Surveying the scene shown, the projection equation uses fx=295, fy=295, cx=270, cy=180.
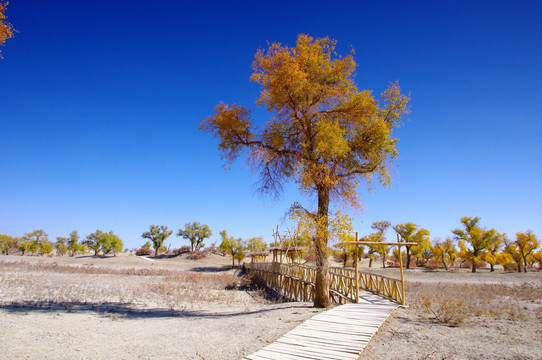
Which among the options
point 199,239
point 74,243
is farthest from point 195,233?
point 74,243

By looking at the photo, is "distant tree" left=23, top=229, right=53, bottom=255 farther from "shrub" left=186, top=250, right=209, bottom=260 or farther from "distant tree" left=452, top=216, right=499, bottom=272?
"distant tree" left=452, top=216, right=499, bottom=272

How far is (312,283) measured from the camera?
18.8 meters

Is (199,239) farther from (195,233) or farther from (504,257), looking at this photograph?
(504,257)

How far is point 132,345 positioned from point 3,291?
1418 centimetres

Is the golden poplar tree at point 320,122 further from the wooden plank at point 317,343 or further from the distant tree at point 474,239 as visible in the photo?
the distant tree at point 474,239

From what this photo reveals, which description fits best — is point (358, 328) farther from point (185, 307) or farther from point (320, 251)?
point (185, 307)

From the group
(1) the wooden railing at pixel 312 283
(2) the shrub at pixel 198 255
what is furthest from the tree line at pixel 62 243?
(1) the wooden railing at pixel 312 283

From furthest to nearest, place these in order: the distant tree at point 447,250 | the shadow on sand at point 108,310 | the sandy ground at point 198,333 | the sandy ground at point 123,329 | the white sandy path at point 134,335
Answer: the distant tree at point 447,250
the shadow on sand at point 108,310
the sandy ground at point 123,329
the white sandy path at point 134,335
the sandy ground at point 198,333

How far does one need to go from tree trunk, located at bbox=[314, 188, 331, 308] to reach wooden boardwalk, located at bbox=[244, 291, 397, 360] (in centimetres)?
219

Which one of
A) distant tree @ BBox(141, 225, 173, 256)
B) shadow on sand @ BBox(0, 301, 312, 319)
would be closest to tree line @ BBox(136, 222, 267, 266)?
distant tree @ BBox(141, 225, 173, 256)

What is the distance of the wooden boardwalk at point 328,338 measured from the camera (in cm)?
689

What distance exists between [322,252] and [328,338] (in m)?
5.14

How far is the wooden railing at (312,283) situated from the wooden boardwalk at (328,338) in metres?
4.51

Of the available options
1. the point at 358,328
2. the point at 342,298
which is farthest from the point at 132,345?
the point at 342,298
